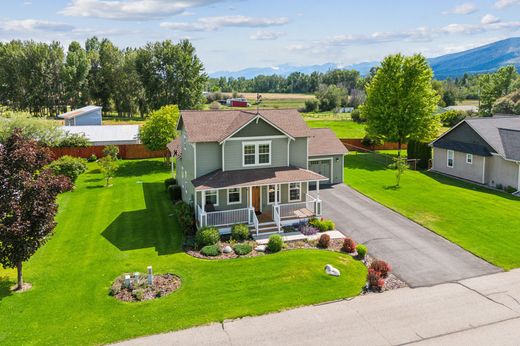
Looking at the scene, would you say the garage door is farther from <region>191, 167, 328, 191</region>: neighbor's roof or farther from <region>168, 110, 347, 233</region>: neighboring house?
<region>191, 167, 328, 191</region>: neighbor's roof

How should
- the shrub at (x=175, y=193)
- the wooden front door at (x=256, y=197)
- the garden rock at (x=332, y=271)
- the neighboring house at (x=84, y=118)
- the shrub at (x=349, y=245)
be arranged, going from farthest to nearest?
the neighboring house at (x=84, y=118), the shrub at (x=175, y=193), the wooden front door at (x=256, y=197), the shrub at (x=349, y=245), the garden rock at (x=332, y=271)

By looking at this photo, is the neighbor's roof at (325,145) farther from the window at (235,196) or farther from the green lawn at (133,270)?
the green lawn at (133,270)

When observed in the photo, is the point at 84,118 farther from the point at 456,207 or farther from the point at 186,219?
the point at 456,207

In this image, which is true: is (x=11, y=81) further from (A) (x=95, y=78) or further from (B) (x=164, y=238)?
(B) (x=164, y=238)

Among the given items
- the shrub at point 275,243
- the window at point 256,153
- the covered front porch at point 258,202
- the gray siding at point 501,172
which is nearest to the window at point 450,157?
the gray siding at point 501,172

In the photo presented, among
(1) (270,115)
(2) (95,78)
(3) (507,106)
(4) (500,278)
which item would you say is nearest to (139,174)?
(1) (270,115)
